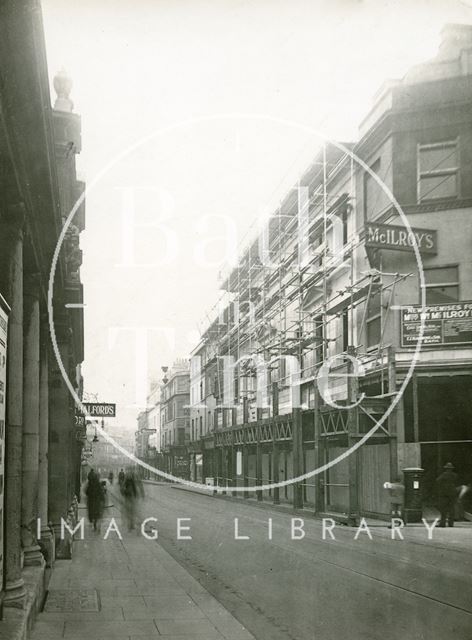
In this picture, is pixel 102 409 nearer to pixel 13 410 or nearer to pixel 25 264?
pixel 25 264

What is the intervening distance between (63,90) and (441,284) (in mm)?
13387

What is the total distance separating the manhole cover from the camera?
9539 mm

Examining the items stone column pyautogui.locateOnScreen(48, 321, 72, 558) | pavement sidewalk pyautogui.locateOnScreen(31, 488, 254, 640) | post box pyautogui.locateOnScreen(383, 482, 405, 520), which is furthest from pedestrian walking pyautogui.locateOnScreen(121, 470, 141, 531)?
post box pyautogui.locateOnScreen(383, 482, 405, 520)

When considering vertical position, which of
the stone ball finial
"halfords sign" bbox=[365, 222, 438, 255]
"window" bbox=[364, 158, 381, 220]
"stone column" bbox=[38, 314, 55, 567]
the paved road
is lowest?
the paved road

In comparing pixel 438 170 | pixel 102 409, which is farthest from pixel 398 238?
pixel 102 409

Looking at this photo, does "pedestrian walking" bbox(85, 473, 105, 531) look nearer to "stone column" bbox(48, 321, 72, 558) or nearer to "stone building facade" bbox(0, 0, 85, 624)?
"stone column" bbox(48, 321, 72, 558)

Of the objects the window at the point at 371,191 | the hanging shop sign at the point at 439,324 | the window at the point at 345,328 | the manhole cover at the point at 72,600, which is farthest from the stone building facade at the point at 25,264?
the window at the point at 345,328

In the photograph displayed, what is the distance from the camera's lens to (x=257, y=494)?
35938 mm

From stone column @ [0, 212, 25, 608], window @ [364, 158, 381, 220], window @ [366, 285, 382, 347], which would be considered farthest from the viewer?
window @ [364, 158, 381, 220]

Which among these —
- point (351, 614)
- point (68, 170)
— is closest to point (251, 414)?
point (68, 170)

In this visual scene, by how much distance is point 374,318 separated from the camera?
2534 cm

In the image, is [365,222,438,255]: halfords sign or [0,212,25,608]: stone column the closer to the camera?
[0,212,25,608]: stone column

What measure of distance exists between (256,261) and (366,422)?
1572cm

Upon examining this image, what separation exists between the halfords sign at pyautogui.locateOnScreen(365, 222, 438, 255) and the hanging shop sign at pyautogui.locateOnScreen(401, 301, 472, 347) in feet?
5.88
